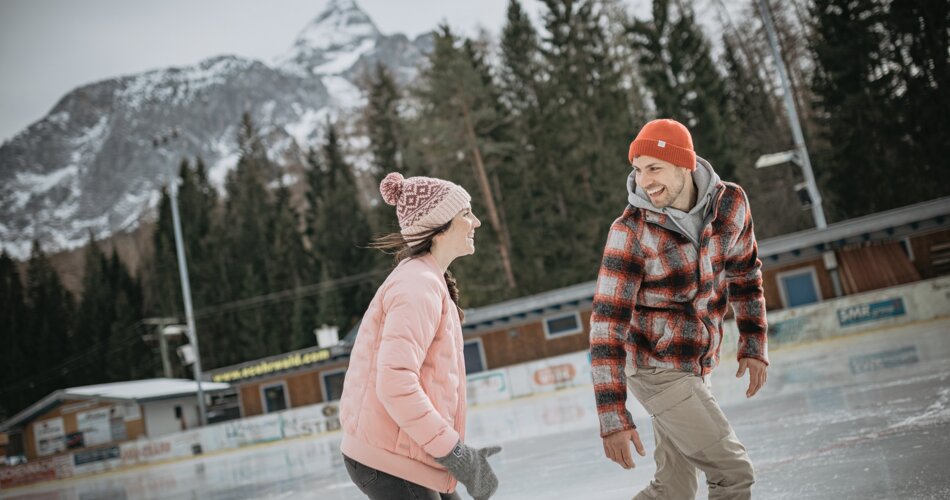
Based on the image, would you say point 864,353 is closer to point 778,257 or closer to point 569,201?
point 778,257

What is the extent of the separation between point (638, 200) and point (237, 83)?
657 ft

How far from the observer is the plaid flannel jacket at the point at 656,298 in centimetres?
246

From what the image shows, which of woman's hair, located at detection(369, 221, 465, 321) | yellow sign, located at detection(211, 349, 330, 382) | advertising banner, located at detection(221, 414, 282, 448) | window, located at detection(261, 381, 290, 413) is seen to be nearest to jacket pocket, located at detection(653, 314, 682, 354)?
woman's hair, located at detection(369, 221, 465, 321)

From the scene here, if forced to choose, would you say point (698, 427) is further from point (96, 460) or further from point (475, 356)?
point (96, 460)

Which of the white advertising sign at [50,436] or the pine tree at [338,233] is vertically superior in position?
the pine tree at [338,233]

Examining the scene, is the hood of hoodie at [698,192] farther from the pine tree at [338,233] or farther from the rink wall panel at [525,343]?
the pine tree at [338,233]

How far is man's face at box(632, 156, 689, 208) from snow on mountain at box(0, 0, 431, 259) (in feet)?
483

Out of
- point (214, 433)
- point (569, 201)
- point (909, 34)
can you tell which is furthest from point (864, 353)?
point (569, 201)

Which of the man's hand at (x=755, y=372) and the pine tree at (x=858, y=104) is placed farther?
the pine tree at (x=858, y=104)

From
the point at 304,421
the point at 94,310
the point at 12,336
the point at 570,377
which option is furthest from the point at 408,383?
the point at 12,336

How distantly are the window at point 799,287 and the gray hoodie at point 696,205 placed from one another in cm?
2218

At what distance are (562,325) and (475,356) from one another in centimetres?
338

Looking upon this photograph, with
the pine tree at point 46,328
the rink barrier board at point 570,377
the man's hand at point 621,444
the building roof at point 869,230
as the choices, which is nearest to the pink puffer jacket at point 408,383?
the man's hand at point 621,444

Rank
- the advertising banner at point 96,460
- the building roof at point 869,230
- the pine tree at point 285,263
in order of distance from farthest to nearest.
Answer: the pine tree at point 285,263
the advertising banner at point 96,460
the building roof at point 869,230
